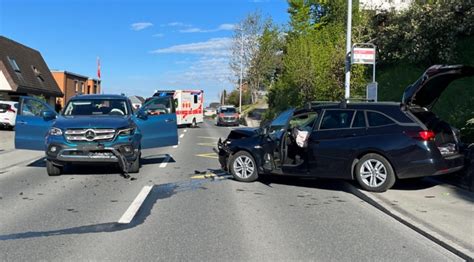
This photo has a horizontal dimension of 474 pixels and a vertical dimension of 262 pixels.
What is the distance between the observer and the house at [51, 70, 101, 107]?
56.3 m

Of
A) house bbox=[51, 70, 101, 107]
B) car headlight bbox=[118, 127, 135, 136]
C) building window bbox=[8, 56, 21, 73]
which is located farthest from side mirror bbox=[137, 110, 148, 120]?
house bbox=[51, 70, 101, 107]

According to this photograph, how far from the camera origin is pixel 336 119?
9961mm

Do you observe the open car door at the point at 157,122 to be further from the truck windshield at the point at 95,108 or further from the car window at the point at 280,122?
the car window at the point at 280,122

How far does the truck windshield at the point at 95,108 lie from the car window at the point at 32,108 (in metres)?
0.66

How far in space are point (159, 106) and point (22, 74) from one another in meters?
32.3

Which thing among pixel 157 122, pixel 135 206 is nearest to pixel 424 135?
pixel 135 206

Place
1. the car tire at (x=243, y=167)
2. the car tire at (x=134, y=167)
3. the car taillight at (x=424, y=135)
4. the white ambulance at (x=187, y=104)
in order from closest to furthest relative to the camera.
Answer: the car taillight at (x=424, y=135) → the car tire at (x=243, y=167) → the car tire at (x=134, y=167) → the white ambulance at (x=187, y=104)

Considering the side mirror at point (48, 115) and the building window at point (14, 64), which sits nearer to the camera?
the side mirror at point (48, 115)

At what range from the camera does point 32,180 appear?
11.2 m

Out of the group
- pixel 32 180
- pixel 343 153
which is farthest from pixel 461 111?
pixel 32 180

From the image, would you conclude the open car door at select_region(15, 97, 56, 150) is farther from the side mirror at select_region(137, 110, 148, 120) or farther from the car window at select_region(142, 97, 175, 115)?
the car window at select_region(142, 97, 175, 115)

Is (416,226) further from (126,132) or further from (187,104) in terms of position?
(187,104)

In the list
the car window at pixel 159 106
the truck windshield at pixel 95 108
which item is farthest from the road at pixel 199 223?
the car window at pixel 159 106

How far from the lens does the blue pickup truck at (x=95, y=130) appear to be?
36.7 feet
